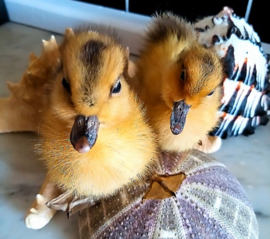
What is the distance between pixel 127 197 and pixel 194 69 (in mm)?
186

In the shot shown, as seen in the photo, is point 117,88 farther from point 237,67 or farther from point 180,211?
point 237,67

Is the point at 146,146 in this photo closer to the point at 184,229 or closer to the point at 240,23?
the point at 184,229

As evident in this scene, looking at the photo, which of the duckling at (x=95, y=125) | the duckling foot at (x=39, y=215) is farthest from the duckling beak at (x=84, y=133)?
the duckling foot at (x=39, y=215)

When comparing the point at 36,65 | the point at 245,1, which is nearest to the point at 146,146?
the point at 36,65

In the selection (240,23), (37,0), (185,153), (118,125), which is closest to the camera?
(118,125)

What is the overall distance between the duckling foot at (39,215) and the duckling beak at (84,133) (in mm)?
216

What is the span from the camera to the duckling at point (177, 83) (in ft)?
1.32

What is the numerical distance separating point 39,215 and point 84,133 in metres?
0.25

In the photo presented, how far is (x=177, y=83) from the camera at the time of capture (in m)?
0.42

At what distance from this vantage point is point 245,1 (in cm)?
76

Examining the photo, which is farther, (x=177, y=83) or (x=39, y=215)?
(x=39, y=215)

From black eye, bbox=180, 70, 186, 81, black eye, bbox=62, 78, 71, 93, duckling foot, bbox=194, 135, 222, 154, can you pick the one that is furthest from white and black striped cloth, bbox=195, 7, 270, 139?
black eye, bbox=62, 78, 71, 93

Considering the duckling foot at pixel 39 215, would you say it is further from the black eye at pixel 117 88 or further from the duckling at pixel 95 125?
the black eye at pixel 117 88

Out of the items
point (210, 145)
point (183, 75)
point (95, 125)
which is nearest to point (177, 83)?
point (183, 75)
